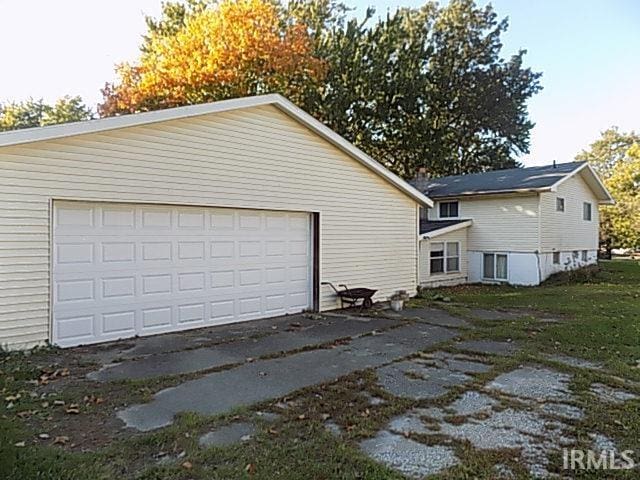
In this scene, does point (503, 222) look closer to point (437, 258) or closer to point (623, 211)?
point (437, 258)

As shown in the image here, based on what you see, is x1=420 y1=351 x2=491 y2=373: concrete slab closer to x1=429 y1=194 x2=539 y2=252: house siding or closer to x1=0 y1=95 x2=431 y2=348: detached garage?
x1=0 y1=95 x2=431 y2=348: detached garage

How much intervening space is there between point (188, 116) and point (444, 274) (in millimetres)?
12530

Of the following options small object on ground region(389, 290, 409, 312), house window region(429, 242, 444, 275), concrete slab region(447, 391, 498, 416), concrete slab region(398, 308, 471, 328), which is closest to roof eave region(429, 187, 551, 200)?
house window region(429, 242, 444, 275)

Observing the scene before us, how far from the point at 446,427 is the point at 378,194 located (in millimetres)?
8497

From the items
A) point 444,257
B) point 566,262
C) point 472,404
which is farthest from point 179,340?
point 566,262

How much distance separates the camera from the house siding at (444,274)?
17295 mm

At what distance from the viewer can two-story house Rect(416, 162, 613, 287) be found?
1777cm

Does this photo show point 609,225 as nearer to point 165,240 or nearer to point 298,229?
point 298,229

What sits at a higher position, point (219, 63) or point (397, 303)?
point (219, 63)

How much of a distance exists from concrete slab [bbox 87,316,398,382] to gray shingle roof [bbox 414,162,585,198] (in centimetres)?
1101

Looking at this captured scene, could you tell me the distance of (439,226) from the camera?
1881 centimetres

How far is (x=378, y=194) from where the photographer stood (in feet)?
40.2

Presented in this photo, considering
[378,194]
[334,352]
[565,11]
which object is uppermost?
[565,11]

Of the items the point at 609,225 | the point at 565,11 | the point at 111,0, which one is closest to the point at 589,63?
the point at 565,11
